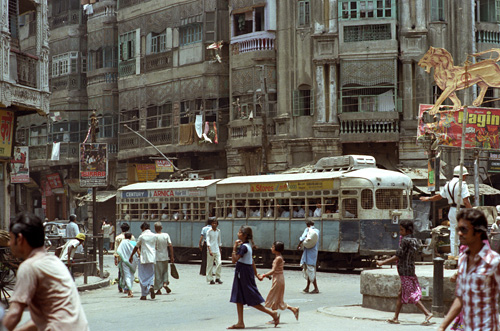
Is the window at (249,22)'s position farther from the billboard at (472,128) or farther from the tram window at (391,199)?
the tram window at (391,199)

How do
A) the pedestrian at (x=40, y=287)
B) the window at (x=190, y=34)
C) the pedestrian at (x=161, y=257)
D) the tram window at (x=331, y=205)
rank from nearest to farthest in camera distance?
1. the pedestrian at (x=40, y=287)
2. the pedestrian at (x=161, y=257)
3. the tram window at (x=331, y=205)
4. the window at (x=190, y=34)

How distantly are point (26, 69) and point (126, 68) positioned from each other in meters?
21.4

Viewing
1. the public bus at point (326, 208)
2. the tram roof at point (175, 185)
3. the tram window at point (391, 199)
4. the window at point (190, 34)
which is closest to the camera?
the public bus at point (326, 208)

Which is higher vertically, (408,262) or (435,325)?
(408,262)

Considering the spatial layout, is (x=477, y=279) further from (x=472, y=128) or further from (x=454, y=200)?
(x=472, y=128)

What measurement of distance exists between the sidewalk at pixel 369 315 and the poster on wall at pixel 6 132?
11.5m

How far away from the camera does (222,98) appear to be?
39156mm

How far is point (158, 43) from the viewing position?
41875mm

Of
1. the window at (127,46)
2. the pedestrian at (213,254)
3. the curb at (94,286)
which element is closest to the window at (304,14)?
the window at (127,46)

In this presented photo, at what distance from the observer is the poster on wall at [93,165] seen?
91.7 feet

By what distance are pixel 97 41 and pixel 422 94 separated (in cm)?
1958

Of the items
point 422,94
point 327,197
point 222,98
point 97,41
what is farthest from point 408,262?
point 97,41

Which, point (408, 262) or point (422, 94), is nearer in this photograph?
point (408, 262)

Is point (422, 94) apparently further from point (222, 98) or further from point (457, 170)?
point (457, 170)
